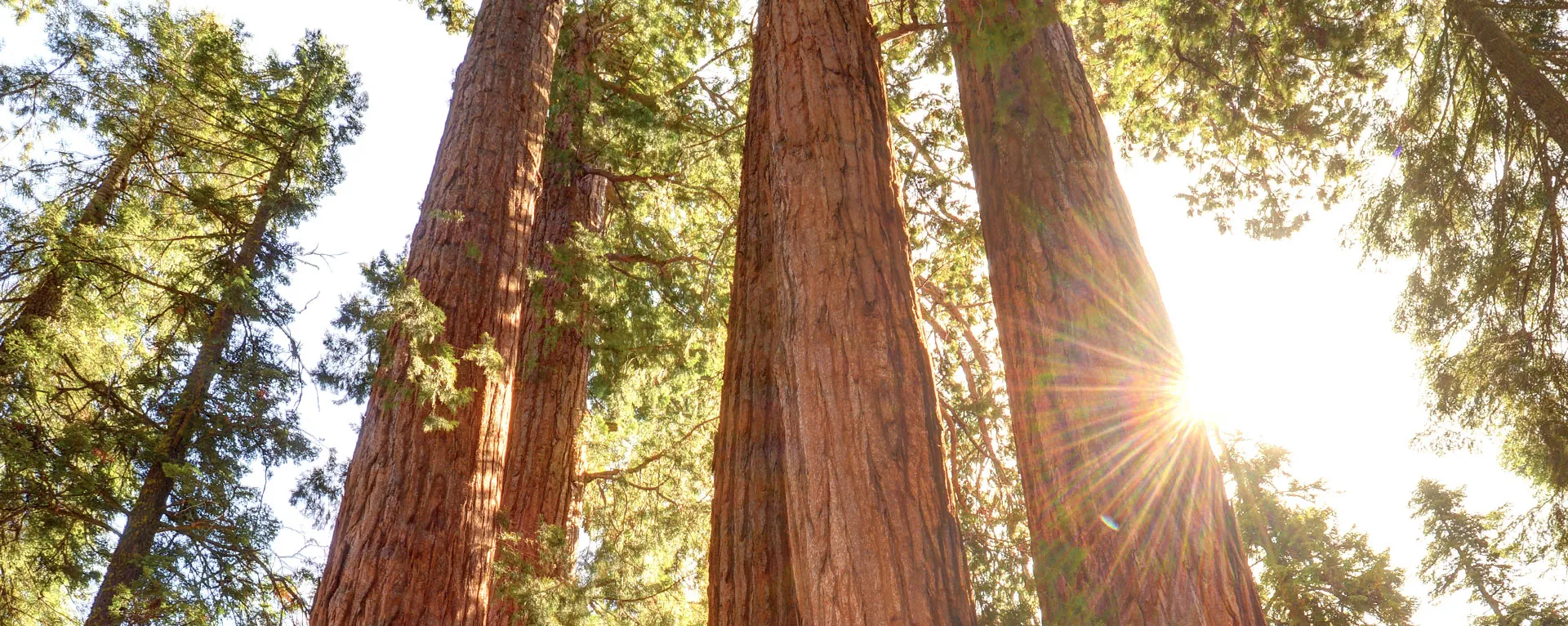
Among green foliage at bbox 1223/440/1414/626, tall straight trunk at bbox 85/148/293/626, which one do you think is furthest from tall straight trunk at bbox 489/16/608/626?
green foliage at bbox 1223/440/1414/626

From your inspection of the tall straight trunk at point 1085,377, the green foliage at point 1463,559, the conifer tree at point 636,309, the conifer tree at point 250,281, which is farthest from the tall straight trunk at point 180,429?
the green foliage at point 1463,559

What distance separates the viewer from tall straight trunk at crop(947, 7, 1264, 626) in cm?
272

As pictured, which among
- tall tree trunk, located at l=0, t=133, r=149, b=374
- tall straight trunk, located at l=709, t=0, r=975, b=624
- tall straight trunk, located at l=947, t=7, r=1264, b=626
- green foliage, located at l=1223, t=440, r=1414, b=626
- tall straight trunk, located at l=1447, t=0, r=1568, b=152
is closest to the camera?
tall straight trunk, located at l=709, t=0, r=975, b=624

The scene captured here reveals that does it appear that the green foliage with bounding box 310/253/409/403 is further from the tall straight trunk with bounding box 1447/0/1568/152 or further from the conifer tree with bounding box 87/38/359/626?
the tall straight trunk with bounding box 1447/0/1568/152

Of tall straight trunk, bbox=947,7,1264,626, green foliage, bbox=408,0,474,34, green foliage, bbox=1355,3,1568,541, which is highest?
green foliage, bbox=408,0,474,34

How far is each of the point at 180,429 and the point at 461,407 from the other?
24.1 ft

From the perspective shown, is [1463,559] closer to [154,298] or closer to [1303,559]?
[1303,559]

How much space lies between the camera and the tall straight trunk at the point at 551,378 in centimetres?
565

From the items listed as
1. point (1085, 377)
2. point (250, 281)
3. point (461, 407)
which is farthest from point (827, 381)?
point (250, 281)

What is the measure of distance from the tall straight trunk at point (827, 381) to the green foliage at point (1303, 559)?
11.9m

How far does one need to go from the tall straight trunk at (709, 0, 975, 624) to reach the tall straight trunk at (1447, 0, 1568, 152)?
5788 mm

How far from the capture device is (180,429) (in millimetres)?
8812

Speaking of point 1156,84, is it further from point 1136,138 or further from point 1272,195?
point 1272,195

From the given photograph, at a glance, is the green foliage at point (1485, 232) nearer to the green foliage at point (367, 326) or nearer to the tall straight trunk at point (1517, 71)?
the tall straight trunk at point (1517, 71)
